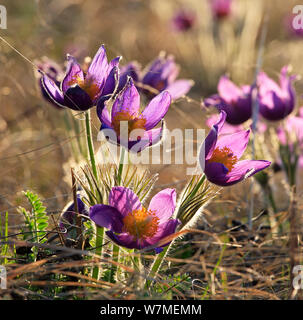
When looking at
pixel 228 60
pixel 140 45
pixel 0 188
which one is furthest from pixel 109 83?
pixel 140 45

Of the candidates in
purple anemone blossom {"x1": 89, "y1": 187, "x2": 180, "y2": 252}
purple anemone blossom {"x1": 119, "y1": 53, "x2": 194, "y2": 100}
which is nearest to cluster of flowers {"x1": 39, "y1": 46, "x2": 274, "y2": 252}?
purple anemone blossom {"x1": 89, "y1": 187, "x2": 180, "y2": 252}

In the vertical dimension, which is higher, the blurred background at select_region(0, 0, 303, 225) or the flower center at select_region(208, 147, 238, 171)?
the blurred background at select_region(0, 0, 303, 225)

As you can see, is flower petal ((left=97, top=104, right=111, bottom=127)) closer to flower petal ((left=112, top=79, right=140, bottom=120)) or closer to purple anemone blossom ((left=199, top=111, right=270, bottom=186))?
flower petal ((left=112, top=79, right=140, bottom=120))

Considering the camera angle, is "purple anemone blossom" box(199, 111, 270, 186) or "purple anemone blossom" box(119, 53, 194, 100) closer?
"purple anemone blossom" box(199, 111, 270, 186)

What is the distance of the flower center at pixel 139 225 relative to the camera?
1.11 metres

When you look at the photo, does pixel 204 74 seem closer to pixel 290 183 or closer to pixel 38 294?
pixel 290 183

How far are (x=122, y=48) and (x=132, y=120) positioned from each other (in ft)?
11.1

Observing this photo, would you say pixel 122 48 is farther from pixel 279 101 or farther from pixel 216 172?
pixel 216 172

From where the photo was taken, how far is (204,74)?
4449 mm

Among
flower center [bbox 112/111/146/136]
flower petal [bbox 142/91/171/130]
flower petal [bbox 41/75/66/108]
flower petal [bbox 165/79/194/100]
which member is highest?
flower petal [bbox 165/79/194/100]

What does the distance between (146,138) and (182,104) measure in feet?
9.59

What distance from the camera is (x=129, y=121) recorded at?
1192mm

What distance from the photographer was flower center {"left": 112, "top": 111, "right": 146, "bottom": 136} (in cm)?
118

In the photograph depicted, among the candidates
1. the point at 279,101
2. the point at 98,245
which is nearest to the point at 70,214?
the point at 98,245
